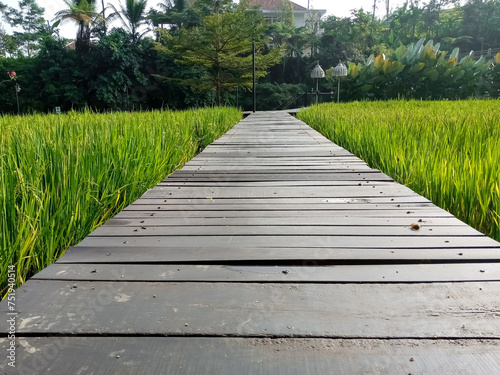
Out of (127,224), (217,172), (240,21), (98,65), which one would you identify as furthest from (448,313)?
(98,65)

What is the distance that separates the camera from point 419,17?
34.1 meters

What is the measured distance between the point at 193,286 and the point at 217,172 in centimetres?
178

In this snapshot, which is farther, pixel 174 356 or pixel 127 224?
pixel 127 224

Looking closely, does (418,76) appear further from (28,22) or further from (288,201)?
A: (28,22)

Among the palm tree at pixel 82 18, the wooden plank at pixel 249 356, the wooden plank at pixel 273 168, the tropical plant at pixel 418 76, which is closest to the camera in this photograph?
the wooden plank at pixel 249 356

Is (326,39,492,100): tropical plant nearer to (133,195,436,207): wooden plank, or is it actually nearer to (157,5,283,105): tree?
(157,5,283,105): tree

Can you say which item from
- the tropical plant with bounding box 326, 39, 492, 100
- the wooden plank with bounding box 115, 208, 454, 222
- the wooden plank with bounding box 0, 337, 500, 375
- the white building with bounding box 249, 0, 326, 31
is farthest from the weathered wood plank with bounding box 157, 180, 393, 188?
the white building with bounding box 249, 0, 326, 31

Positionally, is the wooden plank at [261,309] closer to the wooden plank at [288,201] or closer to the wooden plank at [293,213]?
the wooden plank at [293,213]

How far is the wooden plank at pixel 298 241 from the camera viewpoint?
1.22 metres

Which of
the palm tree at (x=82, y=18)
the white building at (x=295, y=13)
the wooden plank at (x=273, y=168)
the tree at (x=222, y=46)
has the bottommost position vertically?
the wooden plank at (x=273, y=168)

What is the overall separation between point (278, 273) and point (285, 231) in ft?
1.21

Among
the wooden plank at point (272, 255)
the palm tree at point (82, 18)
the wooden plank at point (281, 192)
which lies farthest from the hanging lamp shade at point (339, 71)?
the palm tree at point (82, 18)

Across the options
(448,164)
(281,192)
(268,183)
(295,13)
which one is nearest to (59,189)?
(281,192)

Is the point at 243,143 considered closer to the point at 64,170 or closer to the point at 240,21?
the point at 64,170
